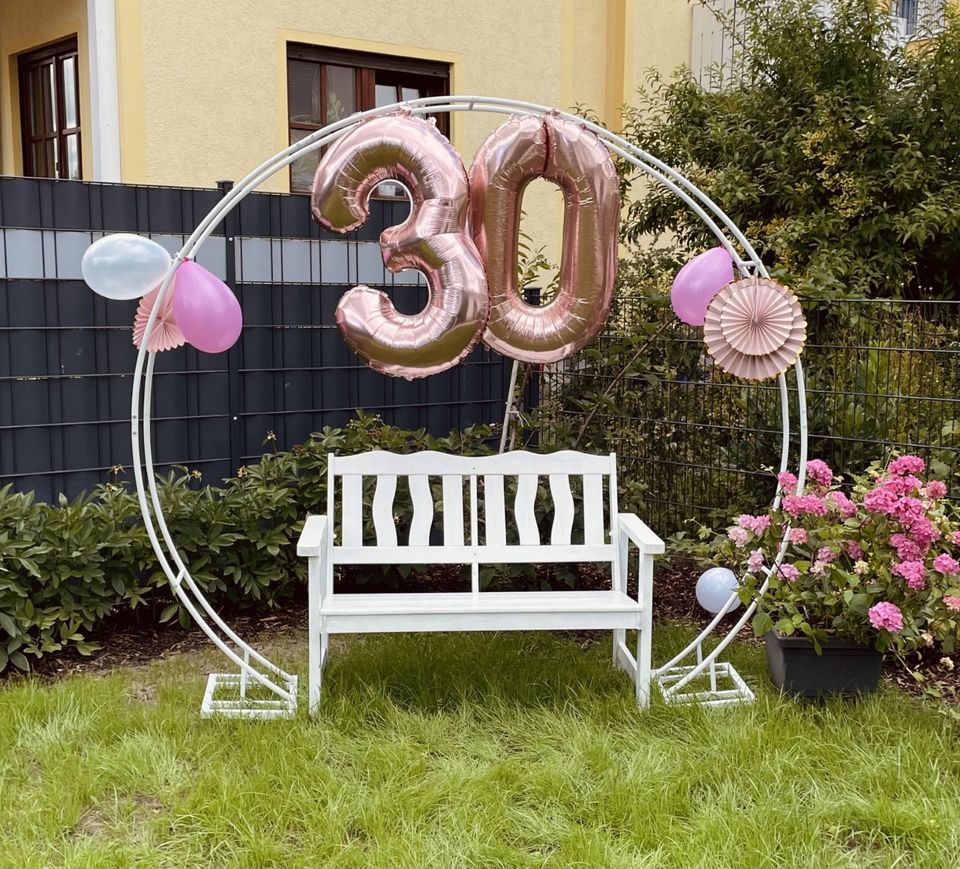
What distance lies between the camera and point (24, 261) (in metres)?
4.44

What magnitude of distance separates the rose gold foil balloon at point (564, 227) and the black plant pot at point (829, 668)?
52.6 inches

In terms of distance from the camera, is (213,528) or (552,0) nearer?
(213,528)

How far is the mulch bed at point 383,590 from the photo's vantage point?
3889mm

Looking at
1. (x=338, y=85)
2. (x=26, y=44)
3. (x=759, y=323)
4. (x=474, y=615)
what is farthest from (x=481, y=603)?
(x=26, y=44)

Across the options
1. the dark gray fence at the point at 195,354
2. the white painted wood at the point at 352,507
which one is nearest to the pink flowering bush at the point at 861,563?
the white painted wood at the point at 352,507

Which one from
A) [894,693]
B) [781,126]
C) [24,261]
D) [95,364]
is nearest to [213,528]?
[95,364]

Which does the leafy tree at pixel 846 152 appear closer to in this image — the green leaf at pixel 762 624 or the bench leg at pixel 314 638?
the green leaf at pixel 762 624

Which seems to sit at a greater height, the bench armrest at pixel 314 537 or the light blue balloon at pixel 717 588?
the bench armrest at pixel 314 537

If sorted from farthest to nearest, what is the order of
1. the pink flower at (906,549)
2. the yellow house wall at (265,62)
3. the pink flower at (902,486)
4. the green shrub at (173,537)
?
1. the yellow house wall at (265,62)
2. the green shrub at (173,537)
3. the pink flower at (902,486)
4. the pink flower at (906,549)

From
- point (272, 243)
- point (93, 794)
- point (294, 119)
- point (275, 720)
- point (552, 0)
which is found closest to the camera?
point (93, 794)

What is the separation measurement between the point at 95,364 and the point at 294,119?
3.78 metres

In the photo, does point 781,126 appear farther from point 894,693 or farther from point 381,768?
point 381,768

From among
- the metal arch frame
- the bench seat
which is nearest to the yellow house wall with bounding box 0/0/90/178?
the metal arch frame

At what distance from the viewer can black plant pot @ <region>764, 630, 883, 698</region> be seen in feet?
11.3
